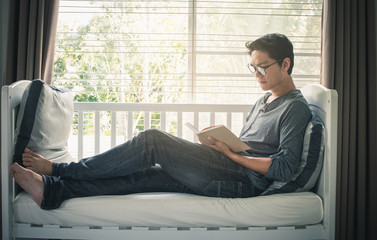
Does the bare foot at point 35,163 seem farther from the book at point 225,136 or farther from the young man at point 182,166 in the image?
the book at point 225,136

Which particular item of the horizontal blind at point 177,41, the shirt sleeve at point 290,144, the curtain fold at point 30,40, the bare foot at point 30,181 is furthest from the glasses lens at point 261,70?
the curtain fold at point 30,40

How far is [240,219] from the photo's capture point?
151cm

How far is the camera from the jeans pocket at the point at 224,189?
1.57m

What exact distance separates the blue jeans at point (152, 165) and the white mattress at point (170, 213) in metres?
0.07

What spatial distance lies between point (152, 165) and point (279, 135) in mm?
617

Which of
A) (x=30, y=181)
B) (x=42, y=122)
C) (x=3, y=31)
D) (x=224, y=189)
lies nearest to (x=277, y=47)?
(x=224, y=189)

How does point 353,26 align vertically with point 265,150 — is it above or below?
above

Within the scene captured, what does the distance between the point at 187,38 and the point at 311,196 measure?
56.7 inches

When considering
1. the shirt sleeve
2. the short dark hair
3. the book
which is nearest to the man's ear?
the short dark hair

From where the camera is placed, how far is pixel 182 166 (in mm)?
1576

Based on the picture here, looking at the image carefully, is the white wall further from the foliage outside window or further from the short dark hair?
the short dark hair

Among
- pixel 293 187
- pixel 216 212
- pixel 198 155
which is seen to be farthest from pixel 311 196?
pixel 198 155

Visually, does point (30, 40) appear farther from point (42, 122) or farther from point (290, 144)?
point (290, 144)

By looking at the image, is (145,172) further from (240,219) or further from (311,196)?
(311,196)
